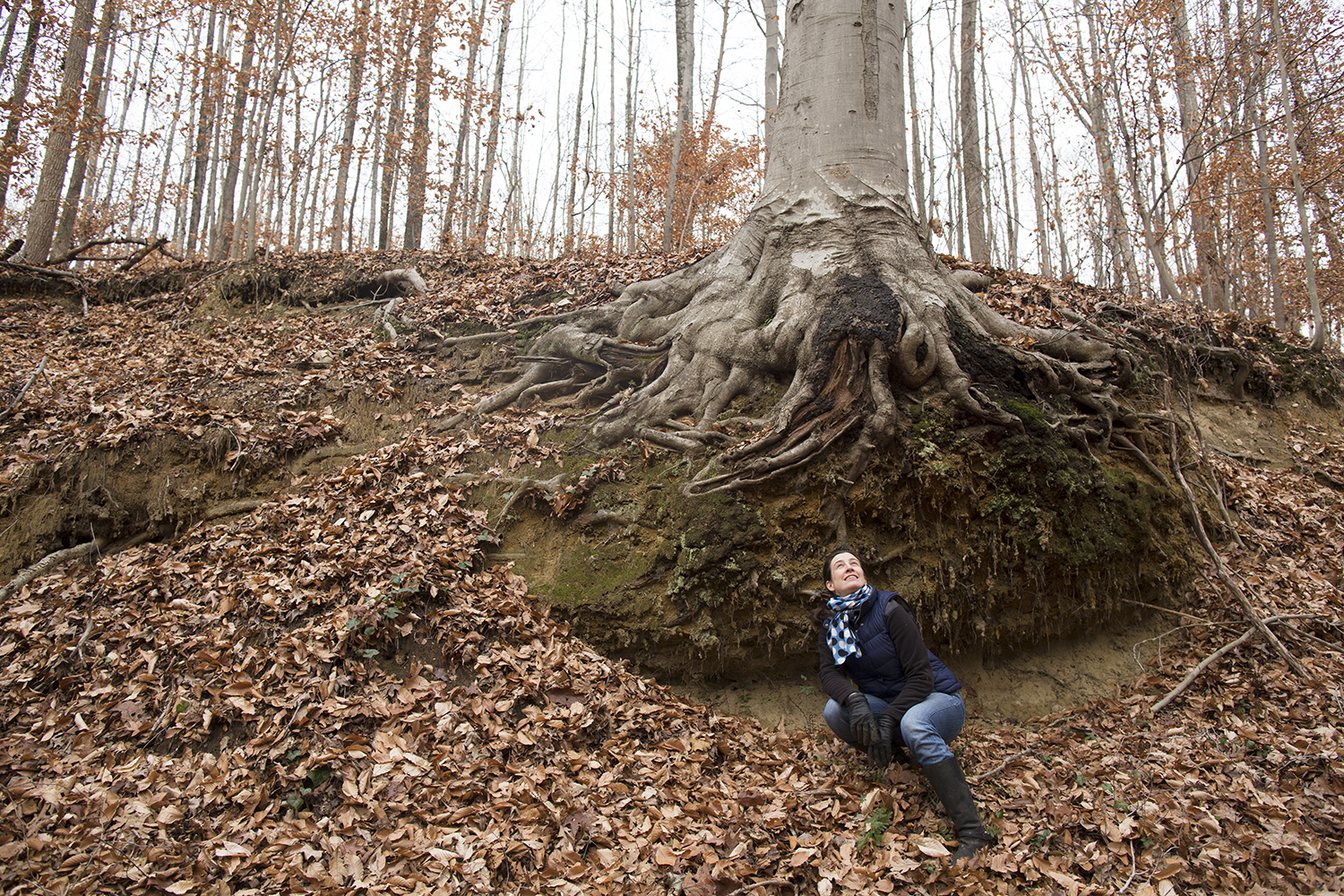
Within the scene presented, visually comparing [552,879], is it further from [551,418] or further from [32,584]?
[32,584]

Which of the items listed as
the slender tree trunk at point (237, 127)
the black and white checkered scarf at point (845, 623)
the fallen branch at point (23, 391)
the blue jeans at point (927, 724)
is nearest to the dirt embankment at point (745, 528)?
the fallen branch at point (23, 391)

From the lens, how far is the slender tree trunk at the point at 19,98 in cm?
962

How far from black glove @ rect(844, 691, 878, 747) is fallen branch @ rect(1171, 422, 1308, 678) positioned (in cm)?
312

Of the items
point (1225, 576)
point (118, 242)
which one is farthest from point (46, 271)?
point (1225, 576)

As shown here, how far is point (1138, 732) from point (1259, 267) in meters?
20.4

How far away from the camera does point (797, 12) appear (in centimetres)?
590

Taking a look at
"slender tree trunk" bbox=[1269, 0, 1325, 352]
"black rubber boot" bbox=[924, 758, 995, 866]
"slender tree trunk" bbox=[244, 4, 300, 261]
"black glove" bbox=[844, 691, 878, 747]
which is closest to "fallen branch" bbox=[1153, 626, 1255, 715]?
"black rubber boot" bbox=[924, 758, 995, 866]

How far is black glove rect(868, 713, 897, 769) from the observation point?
3.36 m

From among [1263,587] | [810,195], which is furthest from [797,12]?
[1263,587]

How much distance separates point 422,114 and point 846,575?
1671 cm

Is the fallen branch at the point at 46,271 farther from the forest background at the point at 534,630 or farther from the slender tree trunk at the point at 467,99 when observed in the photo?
the slender tree trunk at the point at 467,99

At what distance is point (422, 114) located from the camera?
607 inches

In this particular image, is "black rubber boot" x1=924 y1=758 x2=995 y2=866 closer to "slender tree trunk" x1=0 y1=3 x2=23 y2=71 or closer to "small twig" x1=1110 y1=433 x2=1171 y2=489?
"small twig" x1=1110 y1=433 x2=1171 y2=489

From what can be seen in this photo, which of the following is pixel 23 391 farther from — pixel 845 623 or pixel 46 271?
pixel 845 623
